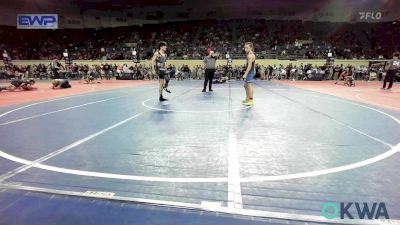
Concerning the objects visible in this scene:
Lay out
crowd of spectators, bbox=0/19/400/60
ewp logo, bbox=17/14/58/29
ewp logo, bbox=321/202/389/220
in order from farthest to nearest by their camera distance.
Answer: ewp logo, bbox=17/14/58/29 < crowd of spectators, bbox=0/19/400/60 < ewp logo, bbox=321/202/389/220

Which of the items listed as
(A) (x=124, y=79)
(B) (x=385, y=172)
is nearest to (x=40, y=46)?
(A) (x=124, y=79)

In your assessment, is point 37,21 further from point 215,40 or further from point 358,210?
point 358,210

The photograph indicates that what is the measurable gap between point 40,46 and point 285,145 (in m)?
33.9

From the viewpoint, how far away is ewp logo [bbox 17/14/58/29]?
93.8 ft

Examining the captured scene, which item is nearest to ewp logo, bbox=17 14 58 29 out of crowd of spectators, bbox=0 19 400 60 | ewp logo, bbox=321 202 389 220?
crowd of spectators, bbox=0 19 400 60

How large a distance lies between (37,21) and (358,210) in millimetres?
33370

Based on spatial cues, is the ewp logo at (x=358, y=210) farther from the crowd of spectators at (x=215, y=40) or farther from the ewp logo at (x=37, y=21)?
the ewp logo at (x=37, y=21)

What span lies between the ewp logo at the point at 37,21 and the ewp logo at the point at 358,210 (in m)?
31.7

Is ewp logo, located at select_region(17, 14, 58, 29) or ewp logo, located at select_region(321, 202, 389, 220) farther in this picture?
ewp logo, located at select_region(17, 14, 58, 29)

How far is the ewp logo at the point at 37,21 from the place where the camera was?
28.6 metres

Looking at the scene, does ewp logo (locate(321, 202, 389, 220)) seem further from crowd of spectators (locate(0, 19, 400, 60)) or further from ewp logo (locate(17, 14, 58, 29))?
ewp logo (locate(17, 14, 58, 29))

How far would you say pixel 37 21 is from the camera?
94.8ft

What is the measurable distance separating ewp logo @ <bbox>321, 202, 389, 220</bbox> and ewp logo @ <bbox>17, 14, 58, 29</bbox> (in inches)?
1248

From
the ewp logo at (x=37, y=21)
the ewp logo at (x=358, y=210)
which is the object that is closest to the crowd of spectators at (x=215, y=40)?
the ewp logo at (x=37, y=21)
